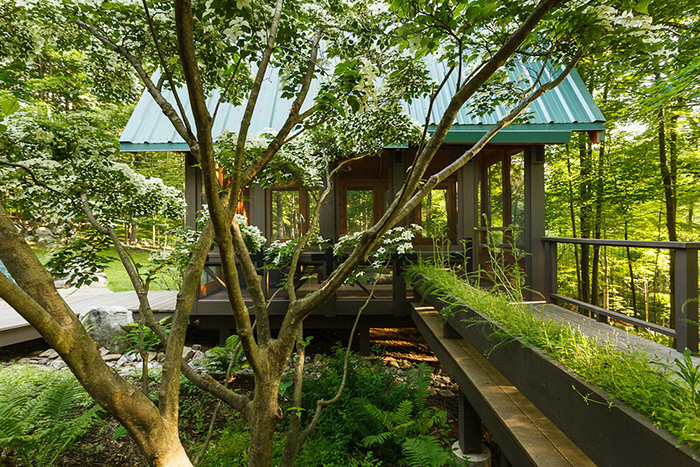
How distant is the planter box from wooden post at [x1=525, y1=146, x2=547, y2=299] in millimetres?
2950

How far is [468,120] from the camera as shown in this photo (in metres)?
4.91

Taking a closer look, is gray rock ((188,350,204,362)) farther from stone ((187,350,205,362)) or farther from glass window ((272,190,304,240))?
glass window ((272,190,304,240))

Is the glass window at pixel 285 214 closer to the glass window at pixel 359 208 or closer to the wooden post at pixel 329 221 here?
the wooden post at pixel 329 221

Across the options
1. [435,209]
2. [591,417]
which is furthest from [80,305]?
[591,417]

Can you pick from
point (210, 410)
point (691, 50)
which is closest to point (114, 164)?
point (210, 410)

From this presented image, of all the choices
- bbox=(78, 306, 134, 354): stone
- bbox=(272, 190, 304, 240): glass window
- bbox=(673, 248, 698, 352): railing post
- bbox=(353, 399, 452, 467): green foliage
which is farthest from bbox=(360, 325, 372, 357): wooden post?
bbox=(78, 306, 134, 354): stone

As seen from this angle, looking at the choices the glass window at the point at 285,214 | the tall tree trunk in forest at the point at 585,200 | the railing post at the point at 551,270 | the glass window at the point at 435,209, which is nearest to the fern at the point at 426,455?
the railing post at the point at 551,270

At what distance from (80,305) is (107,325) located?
5.46 ft

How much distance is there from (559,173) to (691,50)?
514 centimetres

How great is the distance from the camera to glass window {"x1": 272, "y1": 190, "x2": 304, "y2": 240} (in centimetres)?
602

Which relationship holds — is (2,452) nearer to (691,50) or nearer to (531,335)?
(531,335)

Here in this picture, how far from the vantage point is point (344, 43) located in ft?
7.47

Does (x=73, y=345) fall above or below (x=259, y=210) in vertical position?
below

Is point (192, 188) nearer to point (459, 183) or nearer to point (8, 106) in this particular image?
point (459, 183)
